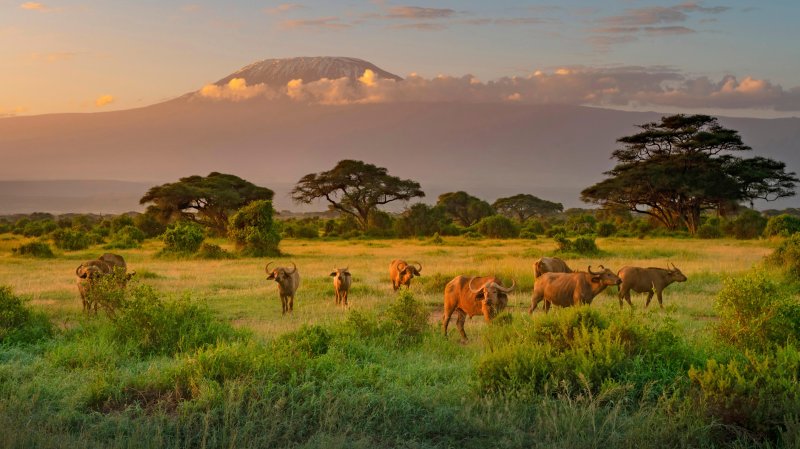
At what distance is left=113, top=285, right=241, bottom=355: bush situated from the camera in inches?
392

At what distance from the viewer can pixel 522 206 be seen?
8294 centimetres

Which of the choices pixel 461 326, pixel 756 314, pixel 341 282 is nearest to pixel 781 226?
pixel 341 282

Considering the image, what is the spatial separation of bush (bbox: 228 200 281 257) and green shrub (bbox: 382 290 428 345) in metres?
22.0

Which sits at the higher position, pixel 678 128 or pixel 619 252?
pixel 678 128

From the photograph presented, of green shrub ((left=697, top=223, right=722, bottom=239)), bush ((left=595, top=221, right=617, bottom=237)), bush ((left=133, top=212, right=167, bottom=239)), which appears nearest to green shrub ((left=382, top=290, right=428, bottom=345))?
green shrub ((left=697, top=223, right=722, bottom=239))

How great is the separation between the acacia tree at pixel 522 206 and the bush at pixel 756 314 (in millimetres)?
71599

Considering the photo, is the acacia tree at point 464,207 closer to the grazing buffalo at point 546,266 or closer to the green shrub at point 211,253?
the green shrub at point 211,253

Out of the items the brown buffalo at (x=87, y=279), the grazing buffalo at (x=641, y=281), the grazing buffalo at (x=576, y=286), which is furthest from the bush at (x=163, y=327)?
the grazing buffalo at (x=641, y=281)

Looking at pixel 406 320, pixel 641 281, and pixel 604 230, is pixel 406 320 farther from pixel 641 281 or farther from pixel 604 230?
pixel 604 230

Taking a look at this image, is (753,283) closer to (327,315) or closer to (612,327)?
(612,327)

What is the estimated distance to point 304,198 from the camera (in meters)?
63.5

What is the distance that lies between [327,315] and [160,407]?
686 centimetres

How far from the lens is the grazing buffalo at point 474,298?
10852 mm

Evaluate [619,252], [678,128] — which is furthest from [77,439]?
[678,128]
